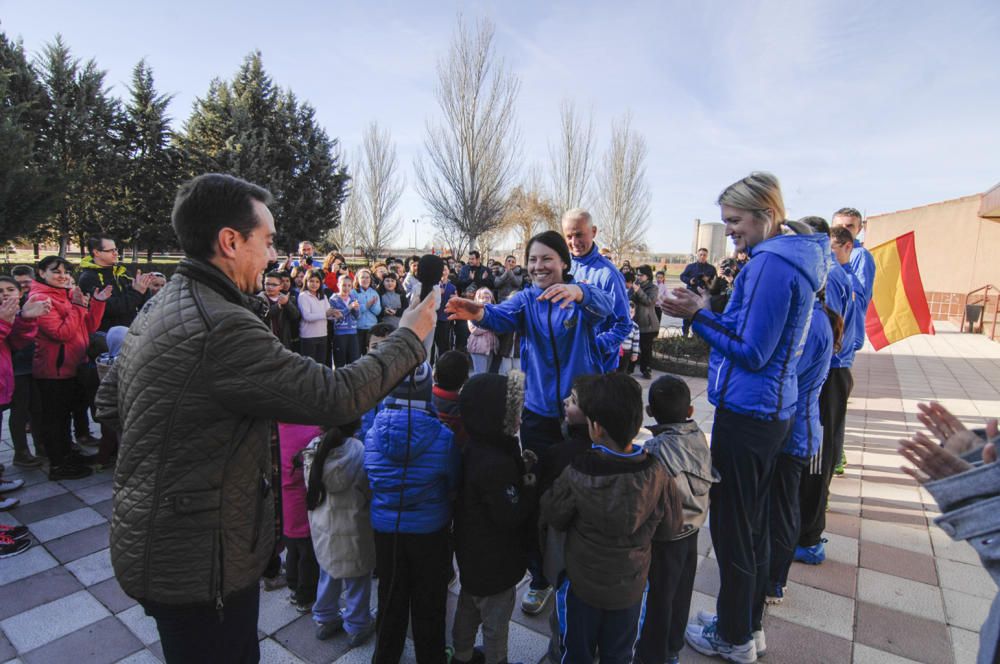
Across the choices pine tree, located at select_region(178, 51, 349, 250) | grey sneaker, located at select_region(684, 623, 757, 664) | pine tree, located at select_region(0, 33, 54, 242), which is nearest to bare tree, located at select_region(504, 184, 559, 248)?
pine tree, located at select_region(178, 51, 349, 250)

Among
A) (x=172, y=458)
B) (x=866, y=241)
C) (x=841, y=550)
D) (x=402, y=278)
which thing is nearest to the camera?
(x=172, y=458)

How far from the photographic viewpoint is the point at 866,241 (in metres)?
26.0

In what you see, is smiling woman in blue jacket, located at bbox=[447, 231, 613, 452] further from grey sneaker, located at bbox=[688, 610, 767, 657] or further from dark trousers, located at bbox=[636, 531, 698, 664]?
grey sneaker, located at bbox=[688, 610, 767, 657]

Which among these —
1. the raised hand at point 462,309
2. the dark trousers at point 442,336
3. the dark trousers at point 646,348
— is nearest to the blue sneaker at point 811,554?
the raised hand at point 462,309

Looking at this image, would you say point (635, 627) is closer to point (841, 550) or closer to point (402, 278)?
point (841, 550)

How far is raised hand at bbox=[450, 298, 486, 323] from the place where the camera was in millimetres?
2676

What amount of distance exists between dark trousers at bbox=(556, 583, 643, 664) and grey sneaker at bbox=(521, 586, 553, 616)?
25.1 inches

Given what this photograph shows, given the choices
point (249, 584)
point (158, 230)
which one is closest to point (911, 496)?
point (249, 584)

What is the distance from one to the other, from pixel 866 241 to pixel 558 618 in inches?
1211

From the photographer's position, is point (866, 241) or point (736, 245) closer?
point (736, 245)

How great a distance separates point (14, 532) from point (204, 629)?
11.0 feet

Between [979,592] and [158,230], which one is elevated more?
[158,230]

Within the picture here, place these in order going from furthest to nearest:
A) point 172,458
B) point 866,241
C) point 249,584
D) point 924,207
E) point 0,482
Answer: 1. point 866,241
2. point 924,207
3. point 0,482
4. point 249,584
5. point 172,458

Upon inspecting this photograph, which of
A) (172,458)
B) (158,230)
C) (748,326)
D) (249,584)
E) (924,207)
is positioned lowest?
(249,584)
